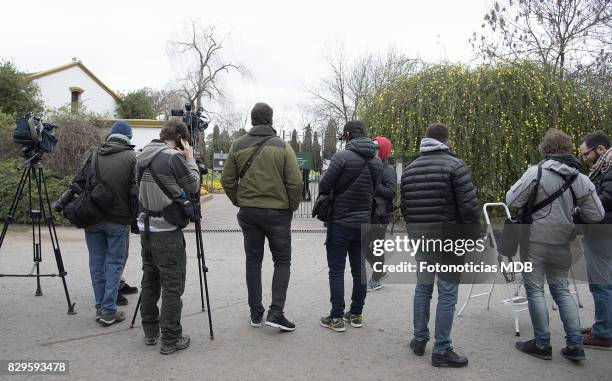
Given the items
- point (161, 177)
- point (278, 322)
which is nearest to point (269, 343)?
point (278, 322)

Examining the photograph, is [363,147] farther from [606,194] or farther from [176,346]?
[176,346]

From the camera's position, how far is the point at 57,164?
1343cm

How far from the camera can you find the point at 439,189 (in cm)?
374

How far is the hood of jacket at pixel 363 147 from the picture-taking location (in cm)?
441

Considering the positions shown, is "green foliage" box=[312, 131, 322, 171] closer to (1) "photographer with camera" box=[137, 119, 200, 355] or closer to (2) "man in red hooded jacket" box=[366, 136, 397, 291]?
(2) "man in red hooded jacket" box=[366, 136, 397, 291]

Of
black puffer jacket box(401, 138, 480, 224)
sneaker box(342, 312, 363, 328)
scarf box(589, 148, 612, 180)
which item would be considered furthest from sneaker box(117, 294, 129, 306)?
scarf box(589, 148, 612, 180)

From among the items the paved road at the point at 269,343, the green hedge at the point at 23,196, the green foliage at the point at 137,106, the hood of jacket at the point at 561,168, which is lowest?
the paved road at the point at 269,343

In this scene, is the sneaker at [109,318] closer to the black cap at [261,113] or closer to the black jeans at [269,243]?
the black jeans at [269,243]

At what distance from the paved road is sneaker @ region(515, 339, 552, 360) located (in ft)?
0.21

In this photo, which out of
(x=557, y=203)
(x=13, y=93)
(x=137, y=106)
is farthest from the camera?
(x=137, y=106)

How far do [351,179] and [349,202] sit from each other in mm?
211

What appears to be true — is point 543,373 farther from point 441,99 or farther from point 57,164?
point 57,164

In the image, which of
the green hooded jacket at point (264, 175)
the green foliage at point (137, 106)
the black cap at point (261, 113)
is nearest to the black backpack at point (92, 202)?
the green hooded jacket at point (264, 175)

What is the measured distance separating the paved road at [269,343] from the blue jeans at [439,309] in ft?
0.65
